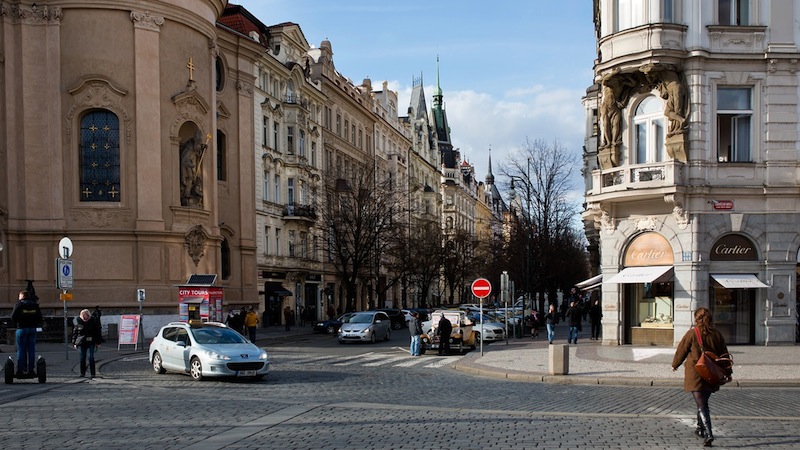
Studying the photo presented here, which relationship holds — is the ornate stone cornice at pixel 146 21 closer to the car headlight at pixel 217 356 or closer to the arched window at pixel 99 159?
the arched window at pixel 99 159

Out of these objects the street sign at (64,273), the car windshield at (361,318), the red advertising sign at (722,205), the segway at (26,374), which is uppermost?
the red advertising sign at (722,205)

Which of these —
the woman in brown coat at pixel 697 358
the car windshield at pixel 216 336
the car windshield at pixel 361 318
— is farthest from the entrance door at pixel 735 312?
the woman in brown coat at pixel 697 358

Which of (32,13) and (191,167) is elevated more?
(32,13)

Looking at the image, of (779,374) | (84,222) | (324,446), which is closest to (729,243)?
(779,374)

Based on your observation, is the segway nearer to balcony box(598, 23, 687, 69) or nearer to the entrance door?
balcony box(598, 23, 687, 69)

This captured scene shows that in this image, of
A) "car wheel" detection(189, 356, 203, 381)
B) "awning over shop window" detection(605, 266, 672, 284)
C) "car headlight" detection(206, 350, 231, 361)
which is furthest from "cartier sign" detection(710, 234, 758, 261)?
"car wheel" detection(189, 356, 203, 381)

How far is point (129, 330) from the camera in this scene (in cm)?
3209

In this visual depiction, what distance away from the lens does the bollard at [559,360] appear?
20747mm

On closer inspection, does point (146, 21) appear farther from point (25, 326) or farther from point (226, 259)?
point (25, 326)

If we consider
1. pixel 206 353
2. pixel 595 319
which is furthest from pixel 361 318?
pixel 206 353

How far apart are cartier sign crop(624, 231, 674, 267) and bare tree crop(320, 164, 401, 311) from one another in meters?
27.1

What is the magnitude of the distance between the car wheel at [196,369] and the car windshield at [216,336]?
1.79 feet

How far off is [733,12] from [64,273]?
22624 mm

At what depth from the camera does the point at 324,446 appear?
11297 mm
